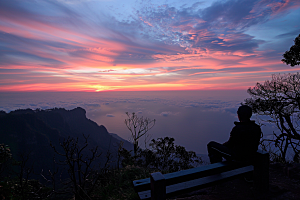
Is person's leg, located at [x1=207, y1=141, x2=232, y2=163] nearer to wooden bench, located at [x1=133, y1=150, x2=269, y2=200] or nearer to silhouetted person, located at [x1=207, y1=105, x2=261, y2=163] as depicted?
silhouetted person, located at [x1=207, y1=105, x2=261, y2=163]

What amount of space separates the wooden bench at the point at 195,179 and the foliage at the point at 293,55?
32.2 feet

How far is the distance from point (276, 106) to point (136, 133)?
510 inches

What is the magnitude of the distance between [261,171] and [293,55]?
33.2 ft

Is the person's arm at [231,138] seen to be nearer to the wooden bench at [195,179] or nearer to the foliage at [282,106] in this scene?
the wooden bench at [195,179]

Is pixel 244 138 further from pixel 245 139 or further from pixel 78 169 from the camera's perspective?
pixel 78 169

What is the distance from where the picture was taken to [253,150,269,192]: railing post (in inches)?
144

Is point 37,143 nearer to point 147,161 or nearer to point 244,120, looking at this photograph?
point 147,161

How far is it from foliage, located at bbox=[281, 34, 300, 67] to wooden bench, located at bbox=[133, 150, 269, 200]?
9802 millimetres

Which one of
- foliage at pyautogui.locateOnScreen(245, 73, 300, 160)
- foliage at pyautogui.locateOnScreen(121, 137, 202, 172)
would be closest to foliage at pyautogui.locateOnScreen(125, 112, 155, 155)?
foliage at pyautogui.locateOnScreen(121, 137, 202, 172)

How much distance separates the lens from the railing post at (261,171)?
12.0 feet

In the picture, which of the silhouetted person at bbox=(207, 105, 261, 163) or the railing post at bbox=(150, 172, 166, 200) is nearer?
the railing post at bbox=(150, 172, 166, 200)

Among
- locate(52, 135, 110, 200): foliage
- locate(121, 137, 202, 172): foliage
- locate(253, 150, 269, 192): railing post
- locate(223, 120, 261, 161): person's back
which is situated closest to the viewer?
locate(223, 120, 261, 161): person's back

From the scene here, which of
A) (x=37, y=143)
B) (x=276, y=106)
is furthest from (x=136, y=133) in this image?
(x=37, y=143)

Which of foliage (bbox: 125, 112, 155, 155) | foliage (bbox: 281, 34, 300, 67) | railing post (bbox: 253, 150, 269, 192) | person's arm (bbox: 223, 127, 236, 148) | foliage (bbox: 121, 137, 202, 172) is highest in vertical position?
foliage (bbox: 281, 34, 300, 67)
